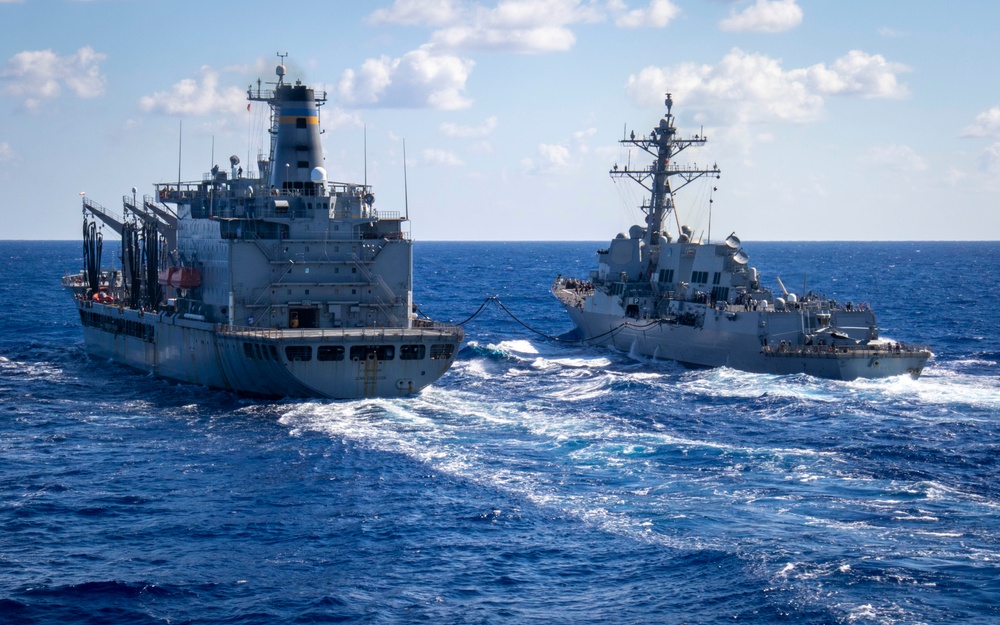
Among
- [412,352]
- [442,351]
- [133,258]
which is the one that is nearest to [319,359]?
[412,352]

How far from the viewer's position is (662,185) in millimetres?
68062

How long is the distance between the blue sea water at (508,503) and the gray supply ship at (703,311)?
1738 mm

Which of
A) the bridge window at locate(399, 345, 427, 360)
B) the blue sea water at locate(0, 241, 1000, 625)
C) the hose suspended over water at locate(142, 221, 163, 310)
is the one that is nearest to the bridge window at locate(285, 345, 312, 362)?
the blue sea water at locate(0, 241, 1000, 625)

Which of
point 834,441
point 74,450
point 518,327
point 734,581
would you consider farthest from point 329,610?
point 518,327

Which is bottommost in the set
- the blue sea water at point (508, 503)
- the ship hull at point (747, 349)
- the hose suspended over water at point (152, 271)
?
the blue sea water at point (508, 503)

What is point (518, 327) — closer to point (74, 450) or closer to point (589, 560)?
point (74, 450)

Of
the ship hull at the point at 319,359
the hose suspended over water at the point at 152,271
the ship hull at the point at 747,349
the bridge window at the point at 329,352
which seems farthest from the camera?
the hose suspended over water at the point at 152,271

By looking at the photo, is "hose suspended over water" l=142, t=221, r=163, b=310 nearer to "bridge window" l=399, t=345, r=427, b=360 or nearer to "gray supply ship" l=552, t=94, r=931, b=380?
"bridge window" l=399, t=345, r=427, b=360

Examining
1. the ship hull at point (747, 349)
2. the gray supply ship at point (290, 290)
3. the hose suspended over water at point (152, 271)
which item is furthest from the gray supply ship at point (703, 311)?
the hose suspended over water at point (152, 271)

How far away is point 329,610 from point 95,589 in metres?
5.28

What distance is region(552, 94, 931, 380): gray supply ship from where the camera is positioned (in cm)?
5200

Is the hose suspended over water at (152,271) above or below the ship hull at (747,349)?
above

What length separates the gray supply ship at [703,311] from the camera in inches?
2047

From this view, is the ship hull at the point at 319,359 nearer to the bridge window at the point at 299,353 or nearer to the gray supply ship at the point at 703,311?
the bridge window at the point at 299,353
